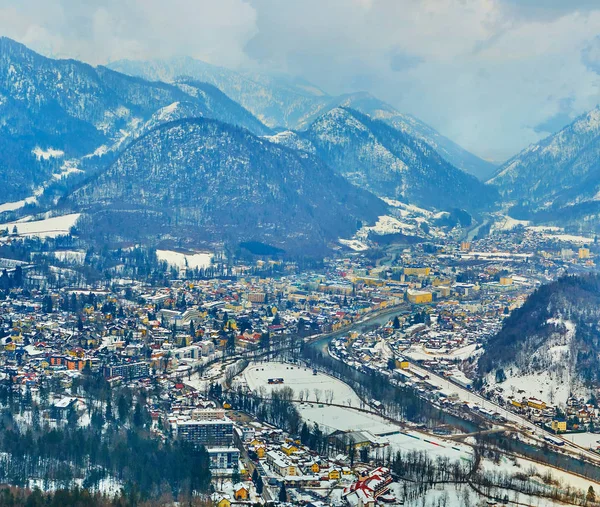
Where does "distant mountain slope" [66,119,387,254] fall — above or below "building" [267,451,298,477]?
above

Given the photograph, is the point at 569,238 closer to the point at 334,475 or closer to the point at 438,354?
the point at 438,354

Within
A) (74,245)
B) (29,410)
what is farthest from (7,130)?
(29,410)

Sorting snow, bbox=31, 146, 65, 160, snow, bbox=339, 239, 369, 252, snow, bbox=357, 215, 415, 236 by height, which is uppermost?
snow, bbox=31, 146, 65, 160

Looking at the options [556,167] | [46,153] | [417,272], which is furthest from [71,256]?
[556,167]

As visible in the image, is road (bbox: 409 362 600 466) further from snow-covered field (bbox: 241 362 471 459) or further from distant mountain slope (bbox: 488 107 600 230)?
distant mountain slope (bbox: 488 107 600 230)

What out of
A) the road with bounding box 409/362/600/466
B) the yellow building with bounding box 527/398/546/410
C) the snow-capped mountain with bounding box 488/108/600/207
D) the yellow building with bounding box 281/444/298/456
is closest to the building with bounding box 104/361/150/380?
the yellow building with bounding box 281/444/298/456

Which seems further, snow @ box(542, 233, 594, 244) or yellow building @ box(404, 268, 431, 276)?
snow @ box(542, 233, 594, 244)
